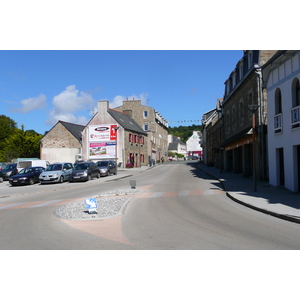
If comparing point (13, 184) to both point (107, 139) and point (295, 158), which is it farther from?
point (107, 139)

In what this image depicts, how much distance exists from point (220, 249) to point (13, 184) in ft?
78.0

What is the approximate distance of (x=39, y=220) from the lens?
1084 centimetres

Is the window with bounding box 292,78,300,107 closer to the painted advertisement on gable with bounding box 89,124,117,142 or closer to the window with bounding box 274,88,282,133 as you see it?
the window with bounding box 274,88,282,133

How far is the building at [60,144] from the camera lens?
5578 cm

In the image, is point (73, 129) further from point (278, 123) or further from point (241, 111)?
point (278, 123)

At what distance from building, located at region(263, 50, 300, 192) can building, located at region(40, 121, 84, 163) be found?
41.1 metres

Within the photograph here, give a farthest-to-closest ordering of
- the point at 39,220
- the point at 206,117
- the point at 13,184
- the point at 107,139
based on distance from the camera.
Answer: the point at 206,117
the point at 107,139
the point at 13,184
the point at 39,220

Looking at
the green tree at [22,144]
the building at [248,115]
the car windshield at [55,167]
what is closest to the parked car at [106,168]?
the car windshield at [55,167]

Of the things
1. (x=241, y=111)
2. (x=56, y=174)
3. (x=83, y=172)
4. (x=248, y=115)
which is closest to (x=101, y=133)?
(x=83, y=172)

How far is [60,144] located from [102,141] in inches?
295

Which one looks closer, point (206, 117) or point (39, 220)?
point (39, 220)

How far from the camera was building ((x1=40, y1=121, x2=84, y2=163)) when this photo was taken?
55781 millimetres

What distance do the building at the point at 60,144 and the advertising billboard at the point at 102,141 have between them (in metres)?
2.85

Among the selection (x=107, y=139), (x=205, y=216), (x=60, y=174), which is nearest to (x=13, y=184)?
(x=60, y=174)
